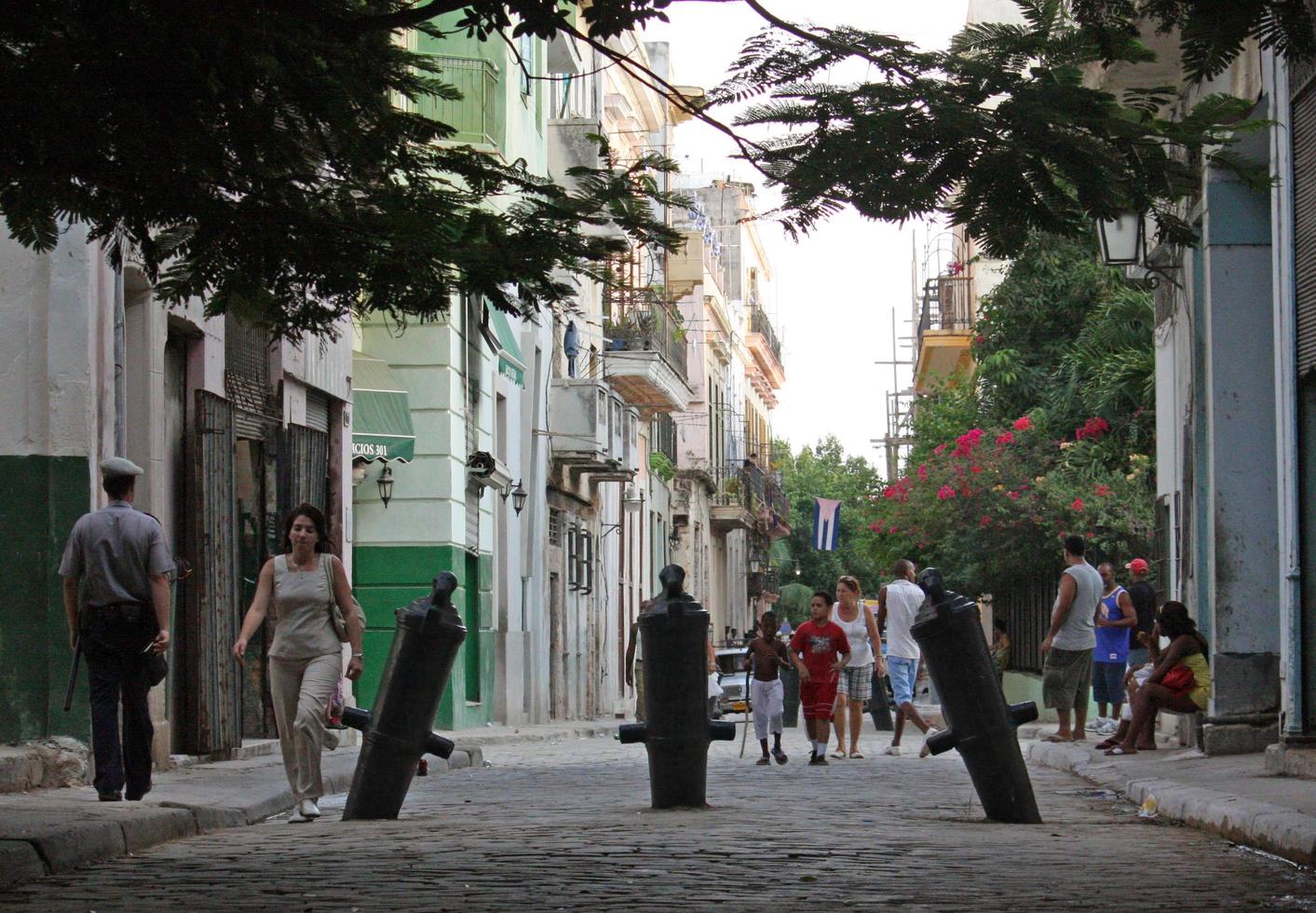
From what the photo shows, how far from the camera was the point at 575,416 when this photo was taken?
34.0 m

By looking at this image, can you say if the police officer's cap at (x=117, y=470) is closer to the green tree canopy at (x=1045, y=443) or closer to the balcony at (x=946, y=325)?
the green tree canopy at (x=1045, y=443)

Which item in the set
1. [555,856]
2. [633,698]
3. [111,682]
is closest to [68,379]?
[111,682]

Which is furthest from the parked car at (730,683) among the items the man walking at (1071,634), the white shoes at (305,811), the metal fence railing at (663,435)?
the white shoes at (305,811)

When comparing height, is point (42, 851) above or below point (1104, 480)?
below

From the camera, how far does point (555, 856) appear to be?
8312mm

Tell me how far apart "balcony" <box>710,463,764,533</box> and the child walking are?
126 feet

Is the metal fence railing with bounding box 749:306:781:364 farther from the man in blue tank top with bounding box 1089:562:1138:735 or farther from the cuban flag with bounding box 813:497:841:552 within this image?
the man in blue tank top with bounding box 1089:562:1138:735

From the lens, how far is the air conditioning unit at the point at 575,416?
111 ft

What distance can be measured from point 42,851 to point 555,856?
1989 mm

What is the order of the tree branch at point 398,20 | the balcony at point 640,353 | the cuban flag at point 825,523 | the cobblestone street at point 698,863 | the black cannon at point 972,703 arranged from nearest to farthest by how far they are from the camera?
the tree branch at point 398,20 → the cobblestone street at point 698,863 → the black cannon at point 972,703 → the balcony at point 640,353 → the cuban flag at point 825,523

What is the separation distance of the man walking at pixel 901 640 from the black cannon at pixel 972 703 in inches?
324

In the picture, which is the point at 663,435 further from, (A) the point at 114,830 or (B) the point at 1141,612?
(A) the point at 114,830

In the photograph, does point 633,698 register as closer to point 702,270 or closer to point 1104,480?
point 702,270

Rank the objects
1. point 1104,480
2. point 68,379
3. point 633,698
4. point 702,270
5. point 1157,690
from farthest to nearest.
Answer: point 702,270 < point 633,698 < point 1104,480 < point 1157,690 < point 68,379
